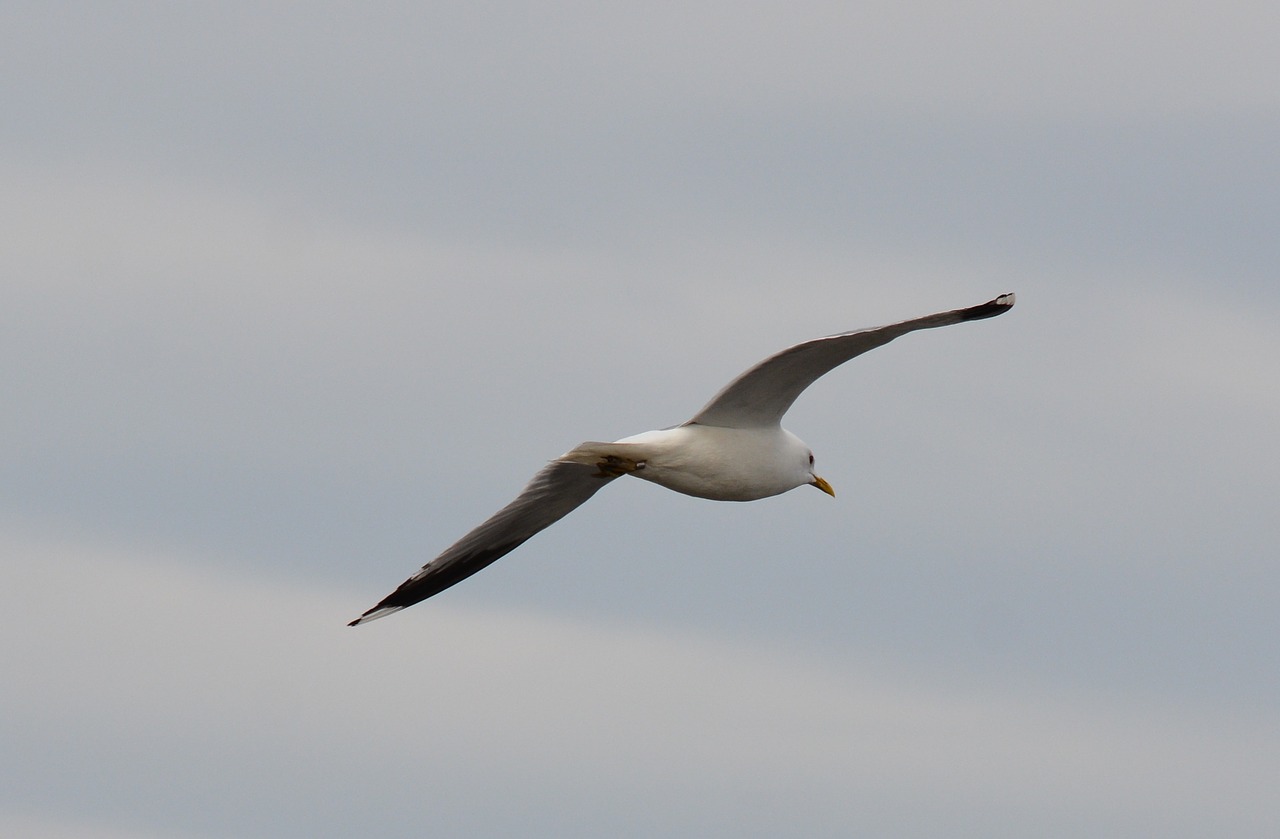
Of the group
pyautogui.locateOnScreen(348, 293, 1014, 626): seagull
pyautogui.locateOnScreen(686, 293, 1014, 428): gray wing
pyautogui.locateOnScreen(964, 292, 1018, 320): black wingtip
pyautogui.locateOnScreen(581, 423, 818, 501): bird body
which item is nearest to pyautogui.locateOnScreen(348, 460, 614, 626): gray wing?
pyautogui.locateOnScreen(348, 293, 1014, 626): seagull

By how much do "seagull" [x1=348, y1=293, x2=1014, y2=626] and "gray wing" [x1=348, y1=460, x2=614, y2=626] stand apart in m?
0.02

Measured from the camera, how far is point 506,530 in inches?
624

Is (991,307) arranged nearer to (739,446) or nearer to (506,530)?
(739,446)

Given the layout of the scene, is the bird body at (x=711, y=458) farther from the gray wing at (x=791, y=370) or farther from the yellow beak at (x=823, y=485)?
the yellow beak at (x=823, y=485)

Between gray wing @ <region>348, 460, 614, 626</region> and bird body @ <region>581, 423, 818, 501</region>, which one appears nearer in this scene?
bird body @ <region>581, 423, 818, 501</region>

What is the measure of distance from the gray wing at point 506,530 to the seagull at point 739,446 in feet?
0.06

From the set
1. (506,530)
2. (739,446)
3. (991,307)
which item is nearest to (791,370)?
(739,446)

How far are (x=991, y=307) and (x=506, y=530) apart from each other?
5.52 meters

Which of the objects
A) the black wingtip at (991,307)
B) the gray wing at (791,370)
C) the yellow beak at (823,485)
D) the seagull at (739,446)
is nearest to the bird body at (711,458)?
the seagull at (739,446)

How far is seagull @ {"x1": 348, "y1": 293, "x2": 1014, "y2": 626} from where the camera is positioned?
12133 millimetres

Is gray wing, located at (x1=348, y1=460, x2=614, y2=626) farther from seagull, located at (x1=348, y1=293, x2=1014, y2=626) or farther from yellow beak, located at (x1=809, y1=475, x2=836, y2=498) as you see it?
yellow beak, located at (x1=809, y1=475, x2=836, y2=498)

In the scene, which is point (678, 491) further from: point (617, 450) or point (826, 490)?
point (826, 490)

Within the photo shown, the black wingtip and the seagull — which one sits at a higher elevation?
the black wingtip

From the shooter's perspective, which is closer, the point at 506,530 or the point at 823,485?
the point at 823,485
